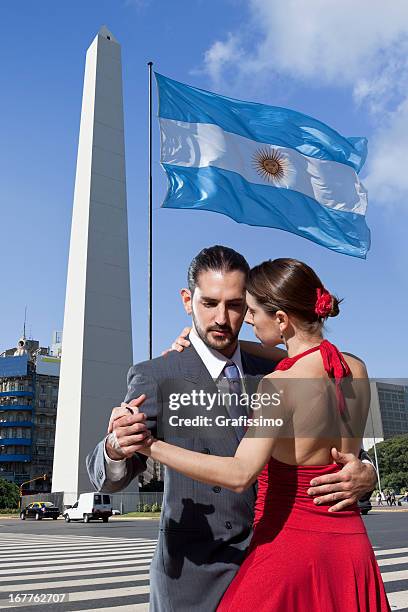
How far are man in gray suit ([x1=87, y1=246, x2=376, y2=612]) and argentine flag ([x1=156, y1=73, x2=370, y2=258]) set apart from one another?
4.86 m

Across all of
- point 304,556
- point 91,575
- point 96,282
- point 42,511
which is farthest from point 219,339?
point 42,511

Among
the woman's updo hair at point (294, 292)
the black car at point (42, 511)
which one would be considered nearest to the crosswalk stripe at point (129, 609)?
the woman's updo hair at point (294, 292)

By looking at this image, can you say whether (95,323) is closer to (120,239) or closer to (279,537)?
(120,239)

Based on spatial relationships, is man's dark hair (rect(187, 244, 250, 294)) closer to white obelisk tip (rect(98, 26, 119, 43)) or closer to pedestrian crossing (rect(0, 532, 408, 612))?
pedestrian crossing (rect(0, 532, 408, 612))

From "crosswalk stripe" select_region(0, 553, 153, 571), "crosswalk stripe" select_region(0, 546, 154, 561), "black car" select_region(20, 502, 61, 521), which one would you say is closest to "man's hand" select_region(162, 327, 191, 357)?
A: "crosswalk stripe" select_region(0, 553, 153, 571)

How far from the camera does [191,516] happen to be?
2447 millimetres

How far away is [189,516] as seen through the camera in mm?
2449

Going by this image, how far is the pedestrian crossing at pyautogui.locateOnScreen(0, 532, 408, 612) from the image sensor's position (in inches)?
255

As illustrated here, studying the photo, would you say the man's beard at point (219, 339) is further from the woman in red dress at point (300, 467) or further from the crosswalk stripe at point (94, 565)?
the crosswalk stripe at point (94, 565)

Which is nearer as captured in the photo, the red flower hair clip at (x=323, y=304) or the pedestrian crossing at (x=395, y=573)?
the red flower hair clip at (x=323, y=304)

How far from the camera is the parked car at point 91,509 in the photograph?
28016mm

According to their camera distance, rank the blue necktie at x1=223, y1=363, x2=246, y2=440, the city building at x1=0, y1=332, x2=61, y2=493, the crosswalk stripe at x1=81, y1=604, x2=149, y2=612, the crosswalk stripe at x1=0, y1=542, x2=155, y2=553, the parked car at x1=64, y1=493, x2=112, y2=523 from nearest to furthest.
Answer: the blue necktie at x1=223, y1=363, x2=246, y2=440, the crosswalk stripe at x1=81, y1=604, x2=149, y2=612, the crosswalk stripe at x1=0, y1=542, x2=155, y2=553, the parked car at x1=64, y1=493, x2=112, y2=523, the city building at x1=0, y1=332, x2=61, y2=493

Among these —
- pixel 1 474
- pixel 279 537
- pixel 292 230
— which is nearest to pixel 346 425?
pixel 279 537

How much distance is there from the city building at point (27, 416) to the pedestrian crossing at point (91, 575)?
2509 inches
